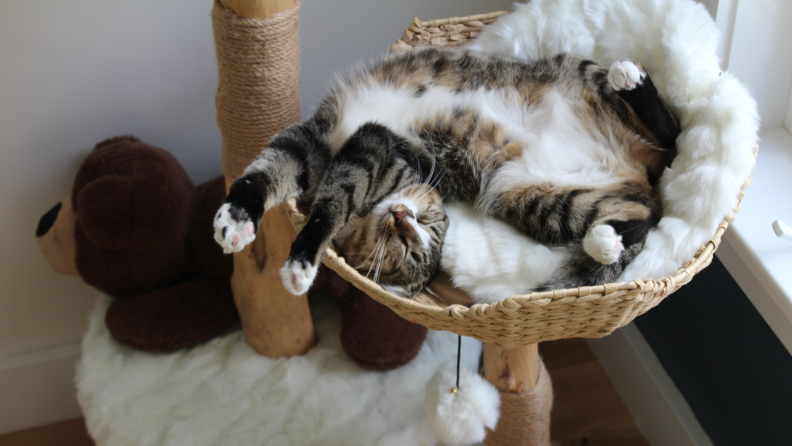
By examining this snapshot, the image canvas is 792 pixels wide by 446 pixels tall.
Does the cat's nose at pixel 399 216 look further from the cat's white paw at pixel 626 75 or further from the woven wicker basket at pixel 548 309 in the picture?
the cat's white paw at pixel 626 75

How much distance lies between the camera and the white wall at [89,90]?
126 cm

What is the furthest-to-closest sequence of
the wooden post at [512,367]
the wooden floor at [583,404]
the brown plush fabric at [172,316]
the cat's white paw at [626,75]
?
the wooden floor at [583,404] → the brown plush fabric at [172,316] → the wooden post at [512,367] → the cat's white paw at [626,75]

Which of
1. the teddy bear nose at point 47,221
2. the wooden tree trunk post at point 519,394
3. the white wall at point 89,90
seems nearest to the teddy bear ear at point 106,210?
the teddy bear nose at point 47,221

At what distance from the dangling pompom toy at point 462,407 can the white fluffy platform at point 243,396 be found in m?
0.14

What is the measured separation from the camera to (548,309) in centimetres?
67

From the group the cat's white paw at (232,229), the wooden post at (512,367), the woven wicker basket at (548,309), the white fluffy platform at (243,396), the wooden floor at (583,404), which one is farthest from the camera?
the wooden floor at (583,404)

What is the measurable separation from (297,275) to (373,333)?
62cm

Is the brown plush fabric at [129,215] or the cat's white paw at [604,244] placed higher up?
the cat's white paw at [604,244]

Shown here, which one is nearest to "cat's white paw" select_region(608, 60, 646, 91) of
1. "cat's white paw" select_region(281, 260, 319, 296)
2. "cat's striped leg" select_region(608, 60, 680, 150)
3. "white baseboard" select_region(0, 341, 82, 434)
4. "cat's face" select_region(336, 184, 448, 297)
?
"cat's striped leg" select_region(608, 60, 680, 150)

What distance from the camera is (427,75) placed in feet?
3.63

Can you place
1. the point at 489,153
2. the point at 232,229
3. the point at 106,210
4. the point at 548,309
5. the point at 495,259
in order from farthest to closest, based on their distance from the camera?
the point at 106,210
the point at 489,153
the point at 495,259
the point at 232,229
the point at 548,309

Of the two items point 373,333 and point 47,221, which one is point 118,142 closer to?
point 47,221

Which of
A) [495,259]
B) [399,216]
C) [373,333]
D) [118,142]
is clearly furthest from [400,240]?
[118,142]

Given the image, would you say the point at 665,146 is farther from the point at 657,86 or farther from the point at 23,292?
the point at 23,292
